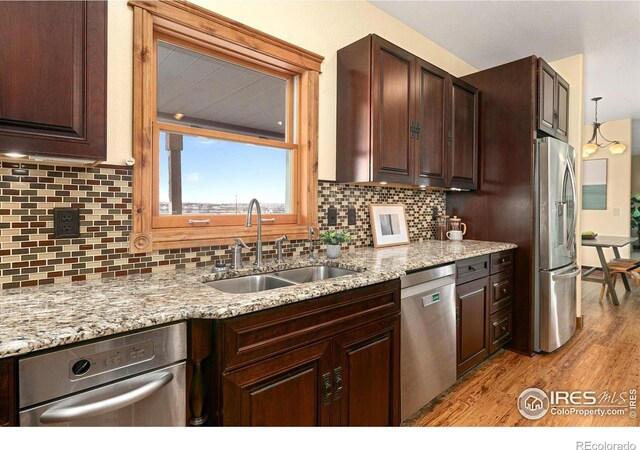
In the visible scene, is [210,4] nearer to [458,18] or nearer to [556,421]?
[458,18]

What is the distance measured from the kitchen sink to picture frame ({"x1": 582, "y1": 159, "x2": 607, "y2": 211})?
655 centimetres

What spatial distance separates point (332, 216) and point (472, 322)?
1.21 m

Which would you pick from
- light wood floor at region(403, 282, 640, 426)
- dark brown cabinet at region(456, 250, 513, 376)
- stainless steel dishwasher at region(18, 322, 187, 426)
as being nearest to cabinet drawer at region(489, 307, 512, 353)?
dark brown cabinet at region(456, 250, 513, 376)

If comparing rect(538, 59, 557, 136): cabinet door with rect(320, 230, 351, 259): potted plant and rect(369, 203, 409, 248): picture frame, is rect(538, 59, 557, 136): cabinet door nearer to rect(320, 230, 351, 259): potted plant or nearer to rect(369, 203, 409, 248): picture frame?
rect(369, 203, 409, 248): picture frame

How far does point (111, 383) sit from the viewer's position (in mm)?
949

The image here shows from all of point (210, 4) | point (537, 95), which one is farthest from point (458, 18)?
point (210, 4)

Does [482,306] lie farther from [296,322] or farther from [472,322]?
[296,322]

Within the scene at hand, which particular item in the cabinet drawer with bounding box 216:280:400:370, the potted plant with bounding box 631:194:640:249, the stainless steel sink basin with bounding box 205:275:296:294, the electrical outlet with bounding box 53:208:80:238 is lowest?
the cabinet drawer with bounding box 216:280:400:370

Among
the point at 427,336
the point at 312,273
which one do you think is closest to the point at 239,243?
the point at 312,273

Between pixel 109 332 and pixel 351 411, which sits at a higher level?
pixel 109 332

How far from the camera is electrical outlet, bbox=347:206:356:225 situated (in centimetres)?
248

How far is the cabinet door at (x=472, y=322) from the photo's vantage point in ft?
7.44

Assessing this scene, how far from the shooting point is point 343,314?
145 cm

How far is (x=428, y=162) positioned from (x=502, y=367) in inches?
64.7
